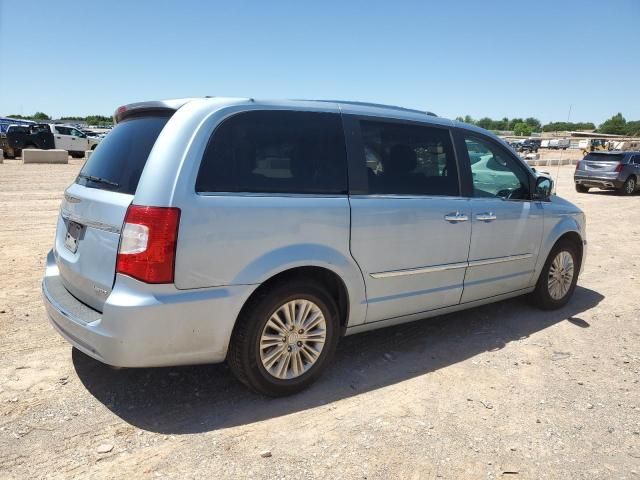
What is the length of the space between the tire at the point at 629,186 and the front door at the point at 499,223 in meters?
16.3

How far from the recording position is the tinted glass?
4238 millimetres

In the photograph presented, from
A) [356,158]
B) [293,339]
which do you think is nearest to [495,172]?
[356,158]

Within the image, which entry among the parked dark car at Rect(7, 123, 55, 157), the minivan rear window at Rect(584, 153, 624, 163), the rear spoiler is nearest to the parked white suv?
the parked dark car at Rect(7, 123, 55, 157)

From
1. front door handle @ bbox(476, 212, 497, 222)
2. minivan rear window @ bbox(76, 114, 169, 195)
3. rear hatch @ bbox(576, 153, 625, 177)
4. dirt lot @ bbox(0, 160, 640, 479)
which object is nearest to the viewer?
dirt lot @ bbox(0, 160, 640, 479)

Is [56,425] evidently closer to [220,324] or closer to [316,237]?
[220,324]

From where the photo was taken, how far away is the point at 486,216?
4148 mm

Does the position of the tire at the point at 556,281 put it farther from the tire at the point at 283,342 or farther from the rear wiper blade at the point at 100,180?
the rear wiper blade at the point at 100,180

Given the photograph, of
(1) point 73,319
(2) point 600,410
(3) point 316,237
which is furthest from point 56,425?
(2) point 600,410

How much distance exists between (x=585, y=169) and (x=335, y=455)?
18923mm

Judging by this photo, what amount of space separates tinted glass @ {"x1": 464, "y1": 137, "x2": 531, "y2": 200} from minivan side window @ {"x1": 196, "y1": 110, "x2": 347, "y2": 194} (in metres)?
1.45

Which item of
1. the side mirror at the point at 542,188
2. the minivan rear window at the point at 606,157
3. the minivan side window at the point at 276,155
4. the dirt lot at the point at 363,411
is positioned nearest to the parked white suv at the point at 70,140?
the minivan rear window at the point at 606,157

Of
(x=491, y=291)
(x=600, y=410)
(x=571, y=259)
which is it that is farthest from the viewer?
(x=571, y=259)

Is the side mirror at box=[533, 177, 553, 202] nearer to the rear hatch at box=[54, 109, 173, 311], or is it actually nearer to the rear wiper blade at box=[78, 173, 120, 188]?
the rear hatch at box=[54, 109, 173, 311]

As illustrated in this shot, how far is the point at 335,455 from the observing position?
2674mm
